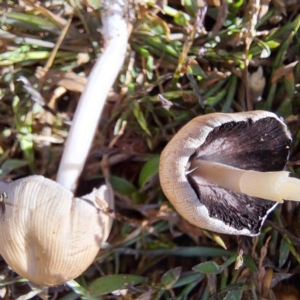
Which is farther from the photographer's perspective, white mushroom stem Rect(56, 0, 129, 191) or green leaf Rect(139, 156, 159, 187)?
green leaf Rect(139, 156, 159, 187)

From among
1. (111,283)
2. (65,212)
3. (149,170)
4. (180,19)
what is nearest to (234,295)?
(111,283)

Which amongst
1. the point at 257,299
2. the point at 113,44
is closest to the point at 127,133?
the point at 113,44

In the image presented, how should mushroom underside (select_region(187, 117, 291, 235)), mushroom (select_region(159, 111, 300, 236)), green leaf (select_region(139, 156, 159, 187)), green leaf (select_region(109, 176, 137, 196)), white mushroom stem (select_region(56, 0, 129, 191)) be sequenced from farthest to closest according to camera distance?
green leaf (select_region(109, 176, 137, 196)) → green leaf (select_region(139, 156, 159, 187)) → white mushroom stem (select_region(56, 0, 129, 191)) → mushroom underside (select_region(187, 117, 291, 235)) → mushroom (select_region(159, 111, 300, 236))

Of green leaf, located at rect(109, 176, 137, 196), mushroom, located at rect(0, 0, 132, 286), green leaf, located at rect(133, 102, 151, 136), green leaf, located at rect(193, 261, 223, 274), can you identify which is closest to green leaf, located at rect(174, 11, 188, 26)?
mushroom, located at rect(0, 0, 132, 286)

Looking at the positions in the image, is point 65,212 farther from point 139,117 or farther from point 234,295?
point 234,295

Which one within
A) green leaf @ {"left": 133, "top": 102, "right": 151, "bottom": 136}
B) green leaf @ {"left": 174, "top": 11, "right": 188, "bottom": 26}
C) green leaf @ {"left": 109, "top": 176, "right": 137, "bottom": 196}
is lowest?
green leaf @ {"left": 109, "top": 176, "right": 137, "bottom": 196}

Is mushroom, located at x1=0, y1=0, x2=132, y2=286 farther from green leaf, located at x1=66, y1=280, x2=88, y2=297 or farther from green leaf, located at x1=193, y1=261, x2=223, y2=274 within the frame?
green leaf, located at x1=193, y1=261, x2=223, y2=274
